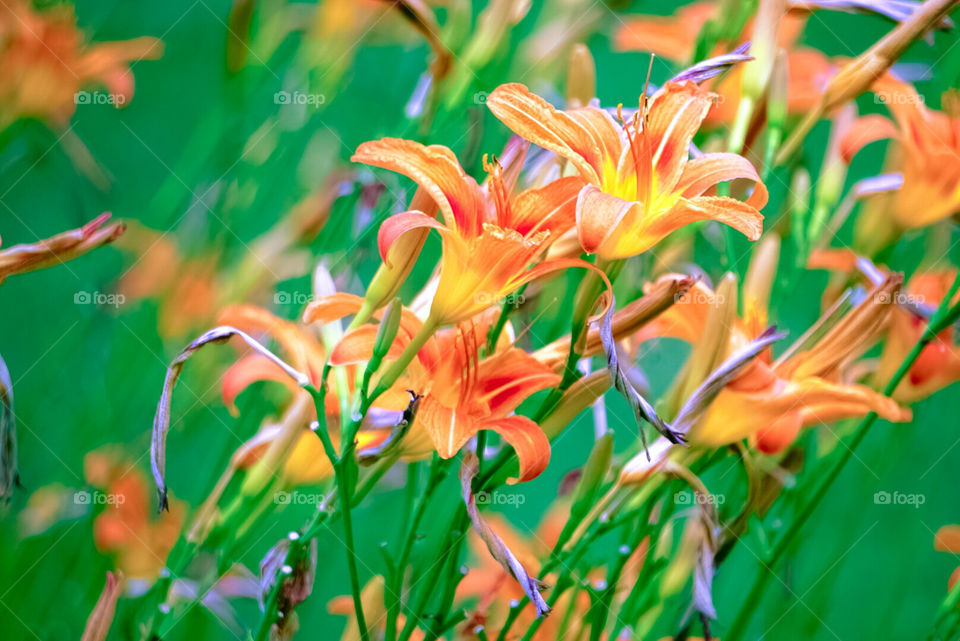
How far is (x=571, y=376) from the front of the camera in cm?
50

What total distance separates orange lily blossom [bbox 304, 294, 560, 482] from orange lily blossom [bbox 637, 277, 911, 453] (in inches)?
4.9

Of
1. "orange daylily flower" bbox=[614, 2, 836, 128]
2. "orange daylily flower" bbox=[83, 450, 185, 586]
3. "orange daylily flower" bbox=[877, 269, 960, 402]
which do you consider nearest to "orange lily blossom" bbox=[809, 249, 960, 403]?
"orange daylily flower" bbox=[877, 269, 960, 402]

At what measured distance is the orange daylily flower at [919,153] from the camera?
63 cm

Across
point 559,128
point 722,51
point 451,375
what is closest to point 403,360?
point 451,375

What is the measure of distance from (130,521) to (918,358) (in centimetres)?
61

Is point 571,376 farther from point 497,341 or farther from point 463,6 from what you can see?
point 463,6

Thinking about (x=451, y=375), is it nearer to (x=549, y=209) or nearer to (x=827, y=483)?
(x=549, y=209)

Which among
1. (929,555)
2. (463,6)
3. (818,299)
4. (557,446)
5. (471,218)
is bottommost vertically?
(929,555)

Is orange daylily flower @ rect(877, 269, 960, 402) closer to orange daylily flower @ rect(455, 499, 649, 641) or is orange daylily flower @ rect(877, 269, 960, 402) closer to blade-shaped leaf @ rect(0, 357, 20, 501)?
orange daylily flower @ rect(455, 499, 649, 641)

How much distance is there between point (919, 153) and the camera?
0.64 m

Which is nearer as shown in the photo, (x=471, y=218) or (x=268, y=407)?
(x=471, y=218)

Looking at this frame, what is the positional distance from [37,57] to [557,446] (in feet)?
1.60

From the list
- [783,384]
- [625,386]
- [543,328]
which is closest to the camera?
[625,386]

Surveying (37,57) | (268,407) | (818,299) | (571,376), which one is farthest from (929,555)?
(37,57)
